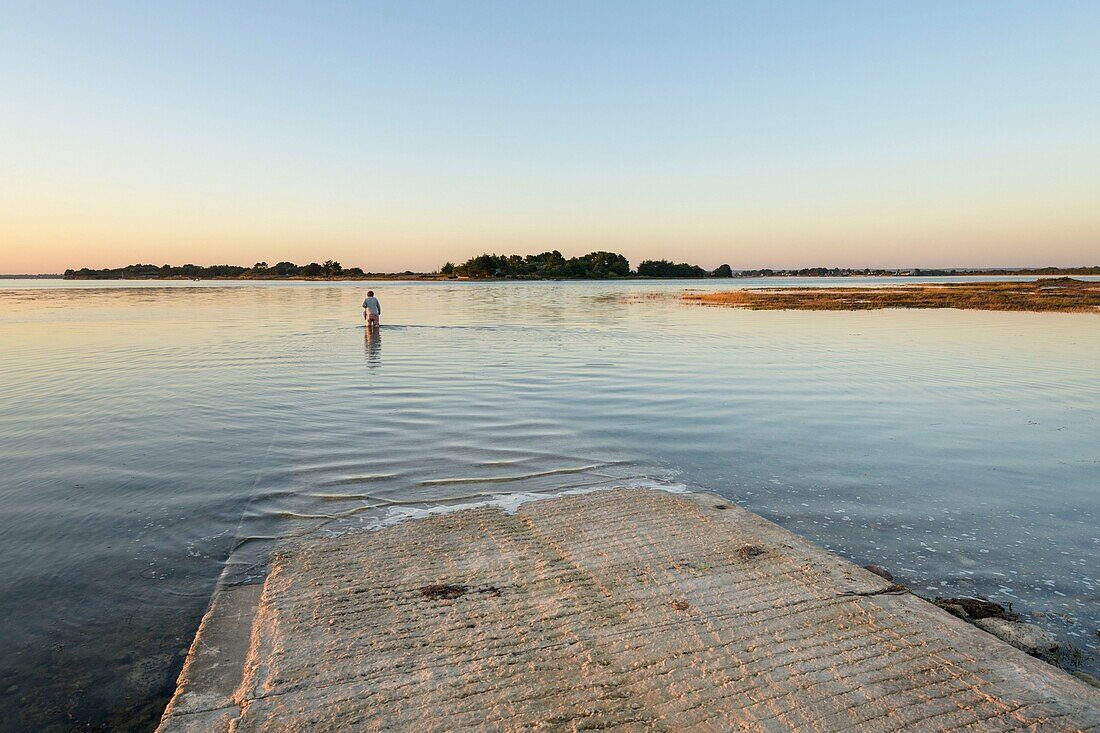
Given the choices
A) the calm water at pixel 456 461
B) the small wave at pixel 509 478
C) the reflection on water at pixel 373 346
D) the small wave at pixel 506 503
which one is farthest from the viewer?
the reflection on water at pixel 373 346

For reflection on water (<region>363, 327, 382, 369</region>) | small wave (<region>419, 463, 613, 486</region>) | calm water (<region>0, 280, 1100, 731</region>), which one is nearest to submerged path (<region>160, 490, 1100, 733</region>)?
calm water (<region>0, 280, 1100, 731</region>)

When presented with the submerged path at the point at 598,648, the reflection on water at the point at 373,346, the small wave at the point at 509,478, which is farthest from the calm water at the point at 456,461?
the submerged path at the point at 598,648

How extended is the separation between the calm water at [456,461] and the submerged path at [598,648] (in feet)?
2.64

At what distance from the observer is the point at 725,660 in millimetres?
4262

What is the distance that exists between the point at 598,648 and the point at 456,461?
218 inches

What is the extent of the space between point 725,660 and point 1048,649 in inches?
103

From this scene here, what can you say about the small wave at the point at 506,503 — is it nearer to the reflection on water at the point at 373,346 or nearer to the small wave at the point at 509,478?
the small wave at the point at 509,478

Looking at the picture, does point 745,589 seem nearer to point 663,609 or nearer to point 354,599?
point 663,609

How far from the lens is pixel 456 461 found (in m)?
9.63

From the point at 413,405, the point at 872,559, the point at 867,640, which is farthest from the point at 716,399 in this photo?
the point at 867,640

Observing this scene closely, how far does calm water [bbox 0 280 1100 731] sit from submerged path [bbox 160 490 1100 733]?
0.81 m

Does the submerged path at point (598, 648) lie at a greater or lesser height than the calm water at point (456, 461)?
greater

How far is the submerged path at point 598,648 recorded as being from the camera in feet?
12.3

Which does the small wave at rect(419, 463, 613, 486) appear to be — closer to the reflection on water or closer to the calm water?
the calm water
